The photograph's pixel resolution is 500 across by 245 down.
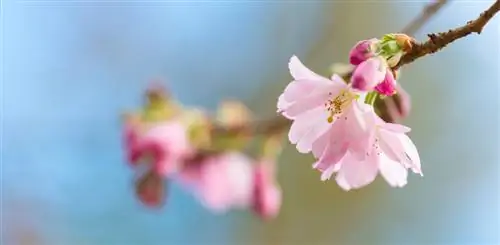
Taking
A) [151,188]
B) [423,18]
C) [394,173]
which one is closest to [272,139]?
[151,188]

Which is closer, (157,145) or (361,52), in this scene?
(361,52)

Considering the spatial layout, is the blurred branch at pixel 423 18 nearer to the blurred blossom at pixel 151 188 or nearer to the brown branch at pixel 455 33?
the brown branch at pixel 455 33

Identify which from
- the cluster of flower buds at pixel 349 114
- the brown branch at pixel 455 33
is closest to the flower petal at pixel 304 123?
the cluster of flower buds at pixel 349 114

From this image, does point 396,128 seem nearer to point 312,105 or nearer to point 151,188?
point 312,105

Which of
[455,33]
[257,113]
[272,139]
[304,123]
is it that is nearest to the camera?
[455,33]

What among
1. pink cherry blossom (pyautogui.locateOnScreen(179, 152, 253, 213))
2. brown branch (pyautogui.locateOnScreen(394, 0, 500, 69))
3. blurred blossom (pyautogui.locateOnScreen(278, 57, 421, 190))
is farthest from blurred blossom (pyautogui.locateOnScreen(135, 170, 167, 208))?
brown branch (pyautogui.locateOnScreen(394, 0, 500, 69))

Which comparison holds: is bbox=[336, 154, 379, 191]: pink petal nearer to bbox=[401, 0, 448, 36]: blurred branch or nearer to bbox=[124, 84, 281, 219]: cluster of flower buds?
bbox=[401, 0, 448, 36]: blurred branch
